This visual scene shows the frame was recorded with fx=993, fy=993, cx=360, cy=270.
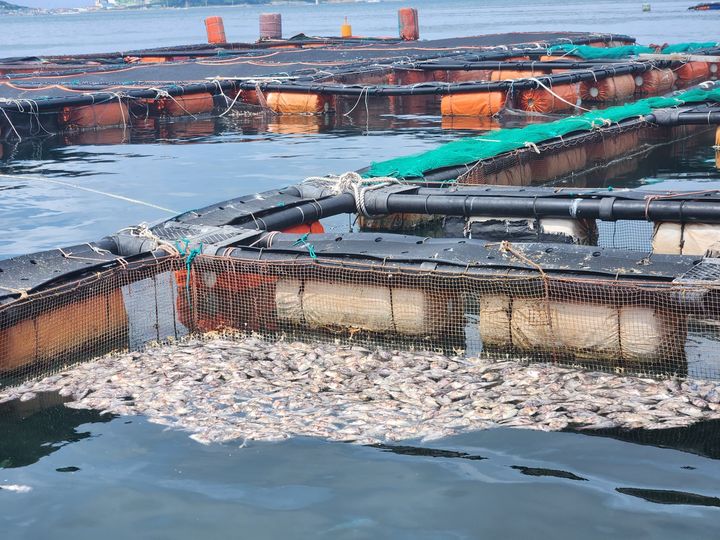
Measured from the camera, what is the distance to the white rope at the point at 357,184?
17.6 m

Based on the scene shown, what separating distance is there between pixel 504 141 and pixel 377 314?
10251mm

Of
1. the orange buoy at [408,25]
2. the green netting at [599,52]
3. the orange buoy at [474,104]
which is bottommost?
the orange buoy at [474,104]

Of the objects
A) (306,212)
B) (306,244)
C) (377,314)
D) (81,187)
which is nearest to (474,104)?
(81,187)

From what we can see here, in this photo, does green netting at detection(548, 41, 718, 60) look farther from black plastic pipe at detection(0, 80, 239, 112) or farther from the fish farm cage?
black plastic pipe at detection(0, 80, 239, 112)

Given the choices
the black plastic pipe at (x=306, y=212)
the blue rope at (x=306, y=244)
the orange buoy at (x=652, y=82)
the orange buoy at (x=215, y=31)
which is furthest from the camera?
the orange buoy at (x=215, y=31)

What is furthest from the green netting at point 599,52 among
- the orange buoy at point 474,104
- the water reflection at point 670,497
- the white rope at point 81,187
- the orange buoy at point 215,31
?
the water reflection at point 670,497

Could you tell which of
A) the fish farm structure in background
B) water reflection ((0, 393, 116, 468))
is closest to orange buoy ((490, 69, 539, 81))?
the fish farm structure in background

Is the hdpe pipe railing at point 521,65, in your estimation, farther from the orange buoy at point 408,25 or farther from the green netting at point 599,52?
the orange buoy at point 408,25

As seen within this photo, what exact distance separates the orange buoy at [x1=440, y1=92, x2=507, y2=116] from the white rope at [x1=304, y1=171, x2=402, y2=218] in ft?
54.5

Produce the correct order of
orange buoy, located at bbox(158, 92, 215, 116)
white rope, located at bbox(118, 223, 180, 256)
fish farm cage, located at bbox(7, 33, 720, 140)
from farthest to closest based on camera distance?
orange buoy, located at bbox(158, 92, 215, 116) < fish farm cage, located at bbox(7, 33, 720, 140) < white rope, located at bbox(118, 223, 180, 256)

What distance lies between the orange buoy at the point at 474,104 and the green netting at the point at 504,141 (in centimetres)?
649

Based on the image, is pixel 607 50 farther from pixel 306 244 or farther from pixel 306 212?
pixel 306 244

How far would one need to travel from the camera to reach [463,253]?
42.9 feet

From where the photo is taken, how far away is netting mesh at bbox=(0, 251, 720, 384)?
11.7 m
